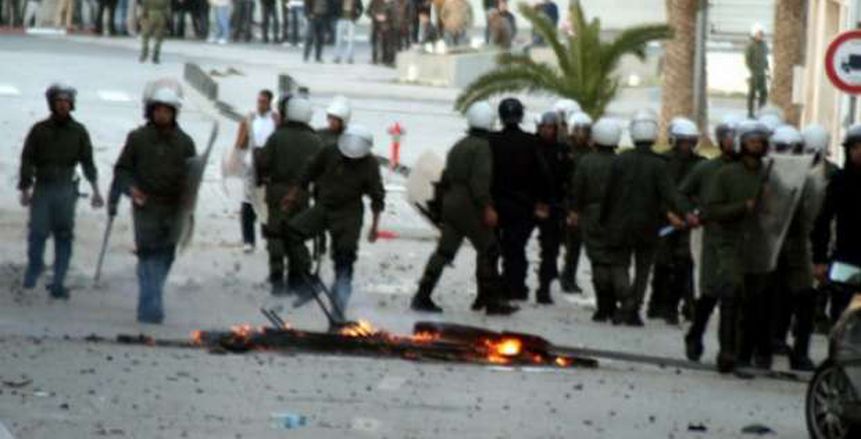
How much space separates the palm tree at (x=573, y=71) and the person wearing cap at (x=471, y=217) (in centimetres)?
1413

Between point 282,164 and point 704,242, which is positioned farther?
point 282,164

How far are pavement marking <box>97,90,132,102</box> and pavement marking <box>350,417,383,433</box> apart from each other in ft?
98.2

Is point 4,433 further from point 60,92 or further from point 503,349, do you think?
point 60,92

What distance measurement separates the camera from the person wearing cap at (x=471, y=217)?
22.3 m

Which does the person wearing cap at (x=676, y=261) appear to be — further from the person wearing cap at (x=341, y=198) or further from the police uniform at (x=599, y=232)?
the person wearing cap at (x=341, y=198)

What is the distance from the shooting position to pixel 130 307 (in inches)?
871

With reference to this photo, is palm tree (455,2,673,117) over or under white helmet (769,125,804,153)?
under

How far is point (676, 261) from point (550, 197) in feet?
4.32

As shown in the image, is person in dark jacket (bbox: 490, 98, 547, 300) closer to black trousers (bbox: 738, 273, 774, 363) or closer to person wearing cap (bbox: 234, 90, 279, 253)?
person wearing cap (bbox: 234, 90, 279, 253)

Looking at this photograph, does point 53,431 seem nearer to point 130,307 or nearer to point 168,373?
point 168,373

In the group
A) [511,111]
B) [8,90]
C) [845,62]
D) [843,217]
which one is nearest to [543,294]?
[511,111]

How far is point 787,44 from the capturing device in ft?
134

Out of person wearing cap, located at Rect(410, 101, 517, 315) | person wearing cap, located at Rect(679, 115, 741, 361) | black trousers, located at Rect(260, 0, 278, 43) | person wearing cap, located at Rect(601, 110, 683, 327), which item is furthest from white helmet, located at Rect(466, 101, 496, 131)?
black trousers, located at Rect(260, 0, 278, 43)

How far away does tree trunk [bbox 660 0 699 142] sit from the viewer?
39594 millimetres
